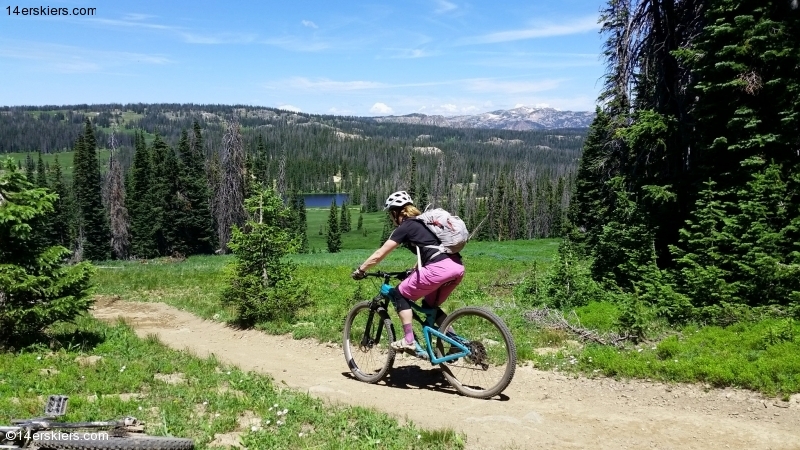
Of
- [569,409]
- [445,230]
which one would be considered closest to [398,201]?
[445,230]

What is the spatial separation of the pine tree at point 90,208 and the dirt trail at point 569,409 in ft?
226

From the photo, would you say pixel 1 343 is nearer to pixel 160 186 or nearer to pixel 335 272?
pixel 335 272

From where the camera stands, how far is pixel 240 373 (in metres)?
7.25

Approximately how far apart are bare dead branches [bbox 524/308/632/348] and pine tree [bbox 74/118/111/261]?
69563 mm

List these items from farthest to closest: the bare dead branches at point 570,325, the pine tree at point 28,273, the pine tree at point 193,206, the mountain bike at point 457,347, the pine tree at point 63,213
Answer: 1. the pine tree at point 63,213
2. the pine tree at point 193,206
3. the pine tree at point 28,273
4. the bare dead branches at point 570,325
5. the mountain bike at point 457,347

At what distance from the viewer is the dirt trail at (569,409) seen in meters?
4.83

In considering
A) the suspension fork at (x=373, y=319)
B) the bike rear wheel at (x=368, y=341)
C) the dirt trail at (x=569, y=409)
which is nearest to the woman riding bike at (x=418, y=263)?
the suspension fork at (x=373, y=319)

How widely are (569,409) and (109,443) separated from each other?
15.5ft

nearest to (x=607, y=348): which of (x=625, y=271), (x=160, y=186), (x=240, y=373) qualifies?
(x=625, y=271)

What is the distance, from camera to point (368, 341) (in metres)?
7.42

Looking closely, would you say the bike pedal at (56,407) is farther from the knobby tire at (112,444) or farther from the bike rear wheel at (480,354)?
the bike rear wheel at (480,354)

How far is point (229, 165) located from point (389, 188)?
152387mm

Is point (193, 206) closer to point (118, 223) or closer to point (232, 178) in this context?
point (232, 178)

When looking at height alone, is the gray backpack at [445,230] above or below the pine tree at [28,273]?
above
